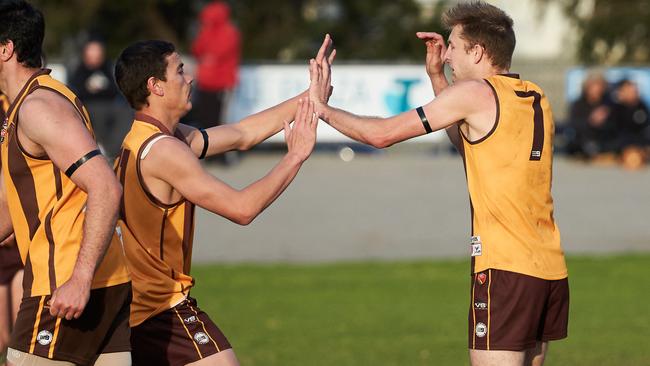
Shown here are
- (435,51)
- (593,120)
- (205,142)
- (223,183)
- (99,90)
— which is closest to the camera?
(223,183)

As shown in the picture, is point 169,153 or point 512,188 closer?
point 169,153

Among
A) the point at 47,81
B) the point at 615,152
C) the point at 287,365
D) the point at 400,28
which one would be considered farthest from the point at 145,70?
the point at 400,28

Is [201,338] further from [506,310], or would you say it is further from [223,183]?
Result: [506,310]

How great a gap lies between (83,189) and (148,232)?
79 centimetres

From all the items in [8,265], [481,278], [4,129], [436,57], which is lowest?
[8,265]

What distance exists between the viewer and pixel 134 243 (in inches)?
239

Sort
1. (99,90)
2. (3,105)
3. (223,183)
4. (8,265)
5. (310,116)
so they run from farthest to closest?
(99,90), (8,265), (3,105), (310,116), (223,183)

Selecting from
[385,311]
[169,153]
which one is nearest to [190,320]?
[169,153]

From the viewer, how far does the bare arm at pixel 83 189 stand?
5215mm

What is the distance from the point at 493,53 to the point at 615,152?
54.6ft

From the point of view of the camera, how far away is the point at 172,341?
6.08m

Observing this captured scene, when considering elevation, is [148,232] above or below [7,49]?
below

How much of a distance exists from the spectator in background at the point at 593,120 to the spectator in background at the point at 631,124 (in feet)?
0.50

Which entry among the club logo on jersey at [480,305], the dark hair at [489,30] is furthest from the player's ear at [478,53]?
the club logo on jersey at [480,305]
